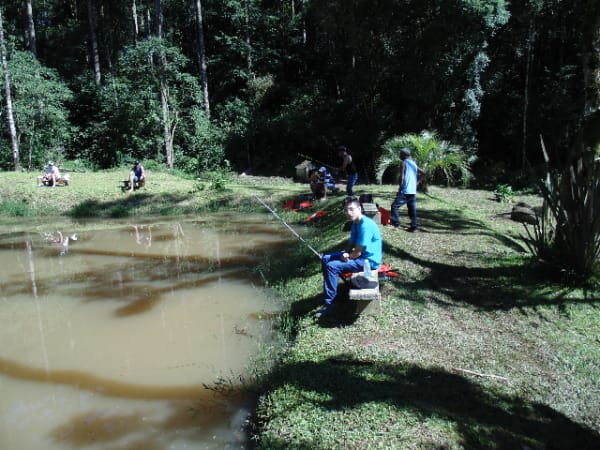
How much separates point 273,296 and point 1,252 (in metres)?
6.95

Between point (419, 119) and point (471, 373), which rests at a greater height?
point (419, 119)

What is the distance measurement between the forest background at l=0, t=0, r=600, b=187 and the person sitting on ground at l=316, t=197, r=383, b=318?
10.6m

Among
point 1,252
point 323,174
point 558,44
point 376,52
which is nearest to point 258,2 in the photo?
point 376,52

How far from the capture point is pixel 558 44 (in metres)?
18.7

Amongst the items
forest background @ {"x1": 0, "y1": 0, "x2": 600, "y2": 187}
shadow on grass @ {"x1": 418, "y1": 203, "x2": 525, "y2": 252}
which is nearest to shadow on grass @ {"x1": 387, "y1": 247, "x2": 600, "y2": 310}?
shadow on grass @ {"x1": 418, "y1": 203, "x2": 525, "y2": 252}

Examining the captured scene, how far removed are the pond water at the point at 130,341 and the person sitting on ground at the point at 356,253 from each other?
1.03 m

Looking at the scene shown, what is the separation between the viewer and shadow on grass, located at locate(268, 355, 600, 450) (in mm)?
3531

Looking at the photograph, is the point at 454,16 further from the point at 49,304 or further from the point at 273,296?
the point at 49,304

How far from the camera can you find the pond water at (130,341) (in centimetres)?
441

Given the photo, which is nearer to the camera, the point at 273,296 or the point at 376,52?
the point at 273,296

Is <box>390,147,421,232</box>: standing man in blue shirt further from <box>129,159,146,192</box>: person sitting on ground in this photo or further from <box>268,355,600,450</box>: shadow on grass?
<box>129,159,146,192</box>: person sitting on ground

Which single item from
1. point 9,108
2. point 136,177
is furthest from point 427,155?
point 9,108

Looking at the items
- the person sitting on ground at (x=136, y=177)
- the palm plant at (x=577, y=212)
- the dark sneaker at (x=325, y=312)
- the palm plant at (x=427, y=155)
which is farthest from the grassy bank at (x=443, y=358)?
the person sitting on ground at (x=136, y=177)

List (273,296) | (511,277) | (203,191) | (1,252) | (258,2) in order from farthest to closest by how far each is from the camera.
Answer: (258,2) < (203,191) < (1,252) < (273,296) < (511,277)
